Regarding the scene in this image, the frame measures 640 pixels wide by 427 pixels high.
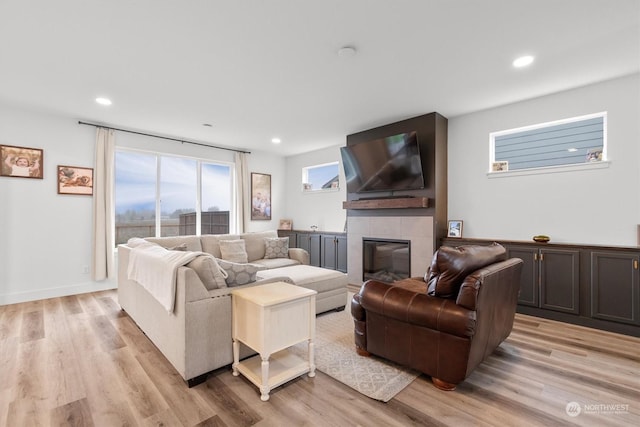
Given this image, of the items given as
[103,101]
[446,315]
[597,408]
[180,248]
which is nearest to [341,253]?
[180,248]

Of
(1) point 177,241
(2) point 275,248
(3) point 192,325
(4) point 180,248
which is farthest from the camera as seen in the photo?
(2) point 275,248

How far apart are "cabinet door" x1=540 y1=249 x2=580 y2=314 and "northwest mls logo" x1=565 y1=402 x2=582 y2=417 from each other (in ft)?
5.63

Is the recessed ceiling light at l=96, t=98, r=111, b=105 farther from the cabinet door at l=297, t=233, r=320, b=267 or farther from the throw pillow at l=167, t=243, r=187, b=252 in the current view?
the cabinet door at l=297, t=233, r=320, b=267

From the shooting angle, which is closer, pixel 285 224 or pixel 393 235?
pixel 393 235

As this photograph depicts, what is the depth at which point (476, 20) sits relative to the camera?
7.13 ft

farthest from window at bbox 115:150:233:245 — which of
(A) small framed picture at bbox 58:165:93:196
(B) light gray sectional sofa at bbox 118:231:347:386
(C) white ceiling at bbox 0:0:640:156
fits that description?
(B) light gray sectional sofa at bbox 118:231:347:386

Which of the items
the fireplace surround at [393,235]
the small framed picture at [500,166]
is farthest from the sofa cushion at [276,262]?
the small framed picture at [500,166]

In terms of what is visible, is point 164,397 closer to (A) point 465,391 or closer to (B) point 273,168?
(A) point 465,391

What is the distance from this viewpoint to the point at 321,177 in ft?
20.8

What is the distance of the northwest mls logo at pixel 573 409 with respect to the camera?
1.77 metres

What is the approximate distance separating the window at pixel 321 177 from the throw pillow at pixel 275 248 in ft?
5.63

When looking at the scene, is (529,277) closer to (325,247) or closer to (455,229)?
(455,229)

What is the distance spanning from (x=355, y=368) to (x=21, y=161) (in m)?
5.00

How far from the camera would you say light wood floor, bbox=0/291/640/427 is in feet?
5.69
